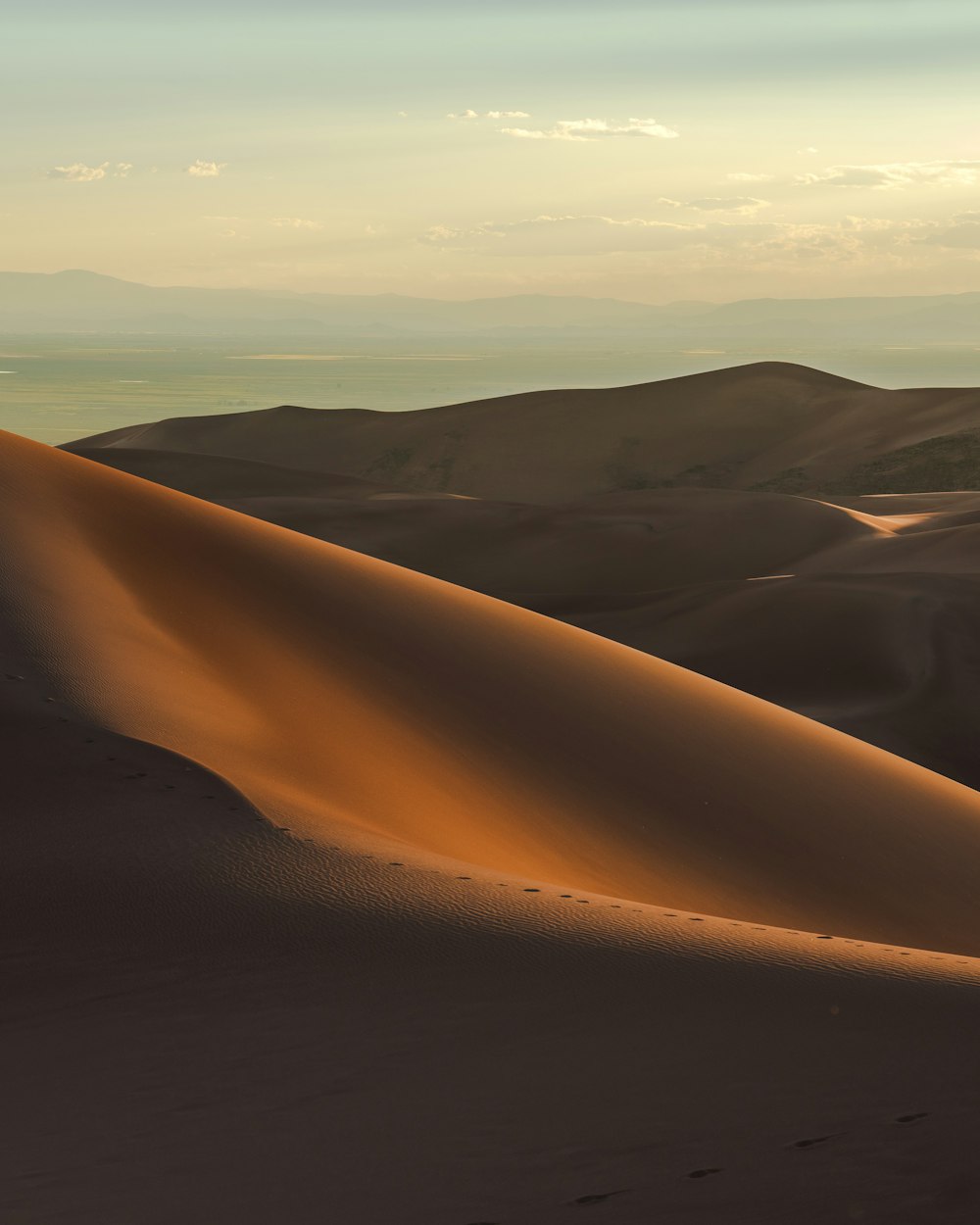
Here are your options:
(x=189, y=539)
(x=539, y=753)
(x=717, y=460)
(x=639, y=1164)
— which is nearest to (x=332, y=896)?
(x=639, y=1164)

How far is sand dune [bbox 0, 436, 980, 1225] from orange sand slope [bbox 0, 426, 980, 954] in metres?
0.04

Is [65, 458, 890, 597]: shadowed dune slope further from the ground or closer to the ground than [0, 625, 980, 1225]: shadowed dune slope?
closer to the ground

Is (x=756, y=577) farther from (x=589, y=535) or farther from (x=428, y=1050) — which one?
(x=428, y=1050)

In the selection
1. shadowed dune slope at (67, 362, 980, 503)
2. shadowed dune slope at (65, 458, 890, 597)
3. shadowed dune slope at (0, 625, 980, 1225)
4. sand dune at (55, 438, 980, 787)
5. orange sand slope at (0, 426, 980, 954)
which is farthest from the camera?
shadowed dune slope at (67, 362, 980, 503)

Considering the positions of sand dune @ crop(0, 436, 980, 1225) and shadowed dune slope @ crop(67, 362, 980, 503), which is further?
shadowed dune slope @ crop(67, 362, 980, 503)

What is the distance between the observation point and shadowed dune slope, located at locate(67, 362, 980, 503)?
52.2 metres

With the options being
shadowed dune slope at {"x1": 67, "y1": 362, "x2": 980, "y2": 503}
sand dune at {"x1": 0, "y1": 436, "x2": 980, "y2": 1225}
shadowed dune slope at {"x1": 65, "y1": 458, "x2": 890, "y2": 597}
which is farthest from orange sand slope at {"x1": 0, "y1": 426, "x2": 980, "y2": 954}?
shadowed dune slope at {"x1": 67, "y1": 362, "x2": 980, "y2": 503}

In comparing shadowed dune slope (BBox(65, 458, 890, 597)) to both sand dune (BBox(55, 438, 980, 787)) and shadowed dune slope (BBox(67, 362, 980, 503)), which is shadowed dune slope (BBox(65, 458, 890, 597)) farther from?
shadowed dune slope (BBox(67, 362, 980, 503))

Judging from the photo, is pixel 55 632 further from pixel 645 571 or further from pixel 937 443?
pixel 937 443

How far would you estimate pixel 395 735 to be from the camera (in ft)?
24.0

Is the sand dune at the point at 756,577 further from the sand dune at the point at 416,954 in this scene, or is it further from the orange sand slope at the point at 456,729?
the sand dune at the point at 416,954

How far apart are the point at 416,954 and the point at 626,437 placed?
185 ft

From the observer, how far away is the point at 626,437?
5966 centimetres

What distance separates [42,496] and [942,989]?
23.1 ft
